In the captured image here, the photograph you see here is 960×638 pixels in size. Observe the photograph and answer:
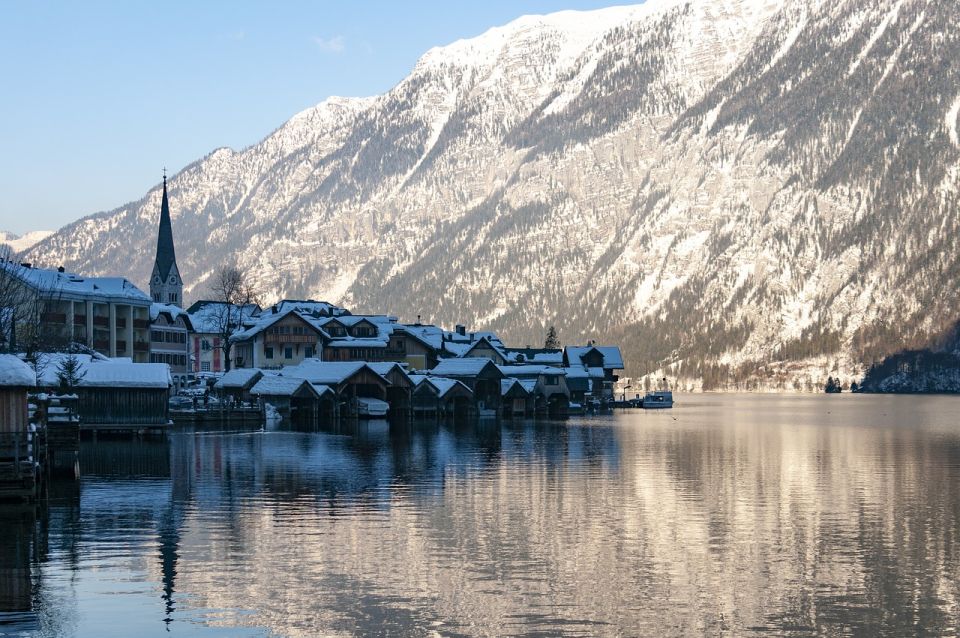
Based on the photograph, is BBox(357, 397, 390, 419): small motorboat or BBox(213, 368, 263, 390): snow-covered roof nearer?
BBox(357, 397, 390, 419): small motorboat

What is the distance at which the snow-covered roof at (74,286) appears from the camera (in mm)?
137125

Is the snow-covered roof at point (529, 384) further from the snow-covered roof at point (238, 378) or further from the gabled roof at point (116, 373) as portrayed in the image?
the gabled roof at point (116, 373)

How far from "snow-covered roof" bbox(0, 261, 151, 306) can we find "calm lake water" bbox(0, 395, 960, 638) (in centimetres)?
5878

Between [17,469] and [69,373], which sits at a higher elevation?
[69,373]

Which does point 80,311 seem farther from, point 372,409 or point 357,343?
point 357,343

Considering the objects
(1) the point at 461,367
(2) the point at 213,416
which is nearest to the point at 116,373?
(2) the point at 213,416

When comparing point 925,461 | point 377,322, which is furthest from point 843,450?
point 377,322

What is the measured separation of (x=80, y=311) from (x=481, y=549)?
366 feet

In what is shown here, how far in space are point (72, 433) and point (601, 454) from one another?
110 feet

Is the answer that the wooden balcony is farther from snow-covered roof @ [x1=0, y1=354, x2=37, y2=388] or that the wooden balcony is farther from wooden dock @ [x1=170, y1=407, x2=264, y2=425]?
snow-covered roof @ [x1=0, y1=354, x2=37, y2=388]

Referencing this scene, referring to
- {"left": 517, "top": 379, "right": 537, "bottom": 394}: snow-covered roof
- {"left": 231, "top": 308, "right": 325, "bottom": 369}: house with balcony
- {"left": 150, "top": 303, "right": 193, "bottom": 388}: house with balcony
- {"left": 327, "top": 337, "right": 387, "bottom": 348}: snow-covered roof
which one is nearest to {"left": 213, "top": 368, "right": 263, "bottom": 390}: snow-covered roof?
{"left": 231, "top": 308, "right": 325, "bottom": 369}: house with balcony

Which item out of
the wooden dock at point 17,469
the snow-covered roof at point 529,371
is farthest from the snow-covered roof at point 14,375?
the snow-covered roof at point 529,371

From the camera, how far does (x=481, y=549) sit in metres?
45.3

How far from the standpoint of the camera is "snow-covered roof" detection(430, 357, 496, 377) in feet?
561
